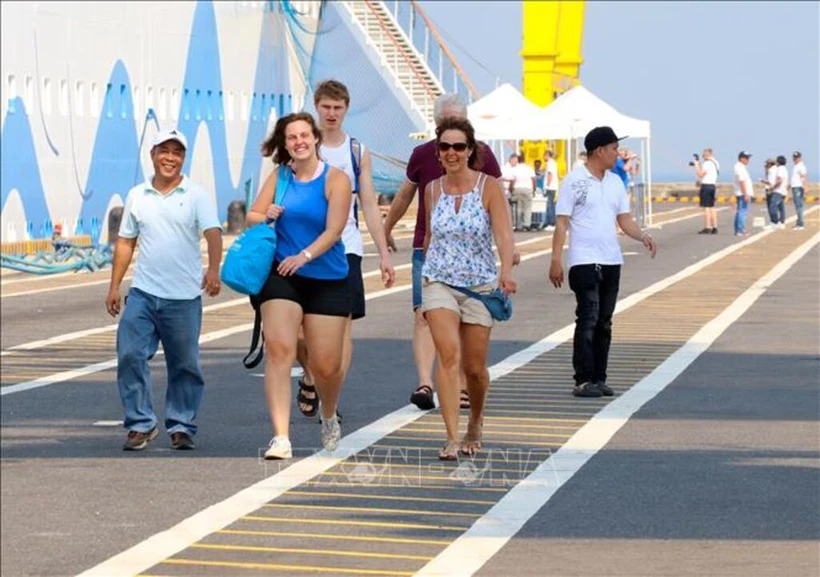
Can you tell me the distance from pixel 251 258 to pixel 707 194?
38.0 m

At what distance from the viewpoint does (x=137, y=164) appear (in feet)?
160

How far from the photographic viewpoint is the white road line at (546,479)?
401 inches

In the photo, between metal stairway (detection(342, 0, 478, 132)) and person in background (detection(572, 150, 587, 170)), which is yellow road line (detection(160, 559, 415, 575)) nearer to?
person in background (detection(572, 150, 587, 170))

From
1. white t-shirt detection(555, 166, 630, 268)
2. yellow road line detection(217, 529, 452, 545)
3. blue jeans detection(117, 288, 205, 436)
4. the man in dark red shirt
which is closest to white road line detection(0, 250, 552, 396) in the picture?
the man in dark red shirt

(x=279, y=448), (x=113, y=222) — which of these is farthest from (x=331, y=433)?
(x=113, y=222)

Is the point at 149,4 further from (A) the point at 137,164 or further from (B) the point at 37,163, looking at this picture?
(B) the point at 37,163

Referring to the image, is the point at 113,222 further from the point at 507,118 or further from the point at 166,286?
the point at 166,286

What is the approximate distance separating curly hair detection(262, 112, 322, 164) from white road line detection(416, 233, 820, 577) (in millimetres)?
2055

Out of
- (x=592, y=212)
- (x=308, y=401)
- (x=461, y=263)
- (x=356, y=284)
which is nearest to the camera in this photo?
(x=461, y=263)

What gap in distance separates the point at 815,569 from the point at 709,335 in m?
11.8

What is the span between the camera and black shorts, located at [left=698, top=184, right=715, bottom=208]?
48778 mm

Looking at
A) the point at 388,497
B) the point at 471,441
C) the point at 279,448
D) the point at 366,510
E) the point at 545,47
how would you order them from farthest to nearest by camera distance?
the point at 545,47 → the point at 471,441 → the point at 279,448 → the point at 388,497 → the point at 366,510

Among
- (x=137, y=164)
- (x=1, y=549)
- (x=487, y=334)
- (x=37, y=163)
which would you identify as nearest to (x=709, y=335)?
(x=487, y=334)

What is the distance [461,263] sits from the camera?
12.6 meters
